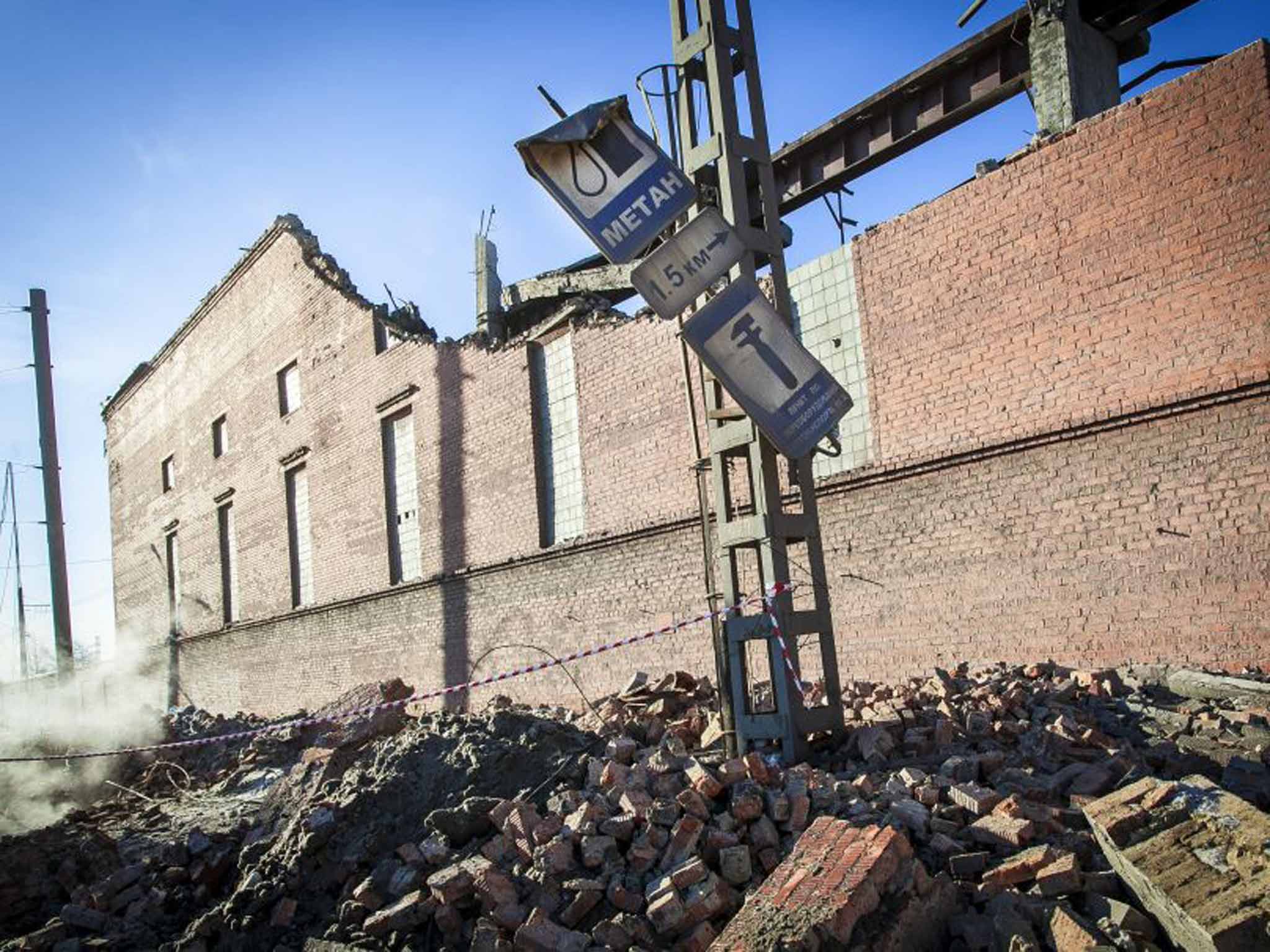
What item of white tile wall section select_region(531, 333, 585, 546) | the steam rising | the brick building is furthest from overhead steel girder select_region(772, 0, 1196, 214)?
the steam rising

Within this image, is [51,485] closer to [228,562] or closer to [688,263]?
[228,562]

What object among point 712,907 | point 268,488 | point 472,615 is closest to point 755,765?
point 712,907

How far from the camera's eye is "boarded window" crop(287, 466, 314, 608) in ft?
64.7

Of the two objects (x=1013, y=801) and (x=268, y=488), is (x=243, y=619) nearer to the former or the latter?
(x=268, y=488)

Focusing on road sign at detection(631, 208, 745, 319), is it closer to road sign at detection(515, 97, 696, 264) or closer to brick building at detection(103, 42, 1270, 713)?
road sign at detection(515, 97, 696, 264)

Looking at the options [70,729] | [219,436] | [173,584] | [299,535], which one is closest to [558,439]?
[299,535]

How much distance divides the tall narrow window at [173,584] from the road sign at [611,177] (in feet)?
72.8

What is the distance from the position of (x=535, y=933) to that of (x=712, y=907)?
0.81 metres

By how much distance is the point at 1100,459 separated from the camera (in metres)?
8.01

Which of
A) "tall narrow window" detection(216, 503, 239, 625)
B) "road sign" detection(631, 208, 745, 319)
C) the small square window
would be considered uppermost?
the small square window

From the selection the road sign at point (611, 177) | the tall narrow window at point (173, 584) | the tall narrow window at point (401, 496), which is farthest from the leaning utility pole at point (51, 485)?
the road sign at point (611, 177)

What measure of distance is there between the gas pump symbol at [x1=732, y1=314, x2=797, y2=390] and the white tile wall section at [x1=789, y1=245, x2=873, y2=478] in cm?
373

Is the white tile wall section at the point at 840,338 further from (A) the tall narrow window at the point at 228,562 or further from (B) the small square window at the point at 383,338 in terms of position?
(A) the tall narrow window at the point at 228,562

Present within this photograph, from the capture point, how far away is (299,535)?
2003 centimetres
